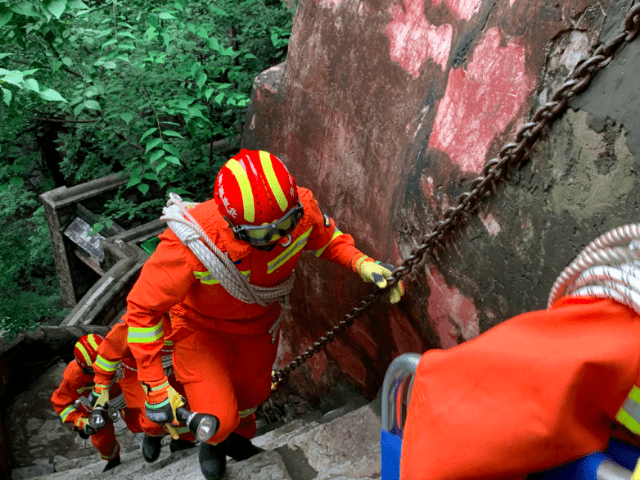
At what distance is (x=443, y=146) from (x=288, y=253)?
79 cm

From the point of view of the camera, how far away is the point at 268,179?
1899 millimetres

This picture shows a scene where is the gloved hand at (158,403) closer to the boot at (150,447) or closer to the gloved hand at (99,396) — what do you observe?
the gloved hand at (99,396)

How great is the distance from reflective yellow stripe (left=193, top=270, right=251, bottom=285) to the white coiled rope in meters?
1.45

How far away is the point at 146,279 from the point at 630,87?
165cm

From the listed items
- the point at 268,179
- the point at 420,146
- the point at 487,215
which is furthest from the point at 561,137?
the point at 268,179

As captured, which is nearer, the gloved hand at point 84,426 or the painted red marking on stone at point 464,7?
the painted red marking on stone at point 464,7

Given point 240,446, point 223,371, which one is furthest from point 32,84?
point 240,446

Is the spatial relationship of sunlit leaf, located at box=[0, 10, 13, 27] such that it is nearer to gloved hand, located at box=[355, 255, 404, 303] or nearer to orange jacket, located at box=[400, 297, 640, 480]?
gloved hand, located at box=[355, 255, 404, 303]

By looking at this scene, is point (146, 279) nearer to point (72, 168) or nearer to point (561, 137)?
point (561, 137)

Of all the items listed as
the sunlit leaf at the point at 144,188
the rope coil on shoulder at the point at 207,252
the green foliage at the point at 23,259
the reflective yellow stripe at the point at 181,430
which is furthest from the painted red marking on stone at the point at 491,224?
the green foliage at the point at 23,259

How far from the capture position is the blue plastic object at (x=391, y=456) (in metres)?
1.22

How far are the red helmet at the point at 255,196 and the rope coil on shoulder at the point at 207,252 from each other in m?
0.13

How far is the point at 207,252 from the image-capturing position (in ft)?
6.58

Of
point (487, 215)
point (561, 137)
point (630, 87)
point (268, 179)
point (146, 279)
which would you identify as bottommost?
point (146, 279)
